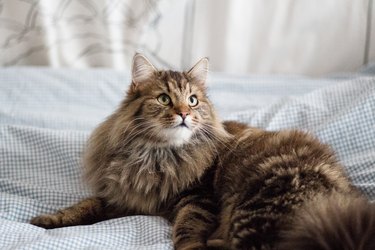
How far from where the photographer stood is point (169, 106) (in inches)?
61.4

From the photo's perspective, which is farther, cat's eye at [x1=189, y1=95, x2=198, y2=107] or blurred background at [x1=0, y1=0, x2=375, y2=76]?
blurred background at [x1=0, y1=0, x2=375, y2=76]

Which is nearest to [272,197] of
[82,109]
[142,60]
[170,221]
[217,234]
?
[217,234]

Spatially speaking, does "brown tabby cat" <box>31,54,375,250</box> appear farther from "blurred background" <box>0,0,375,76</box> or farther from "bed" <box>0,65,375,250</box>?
"blurred background" <box>0,0,375,76</box>

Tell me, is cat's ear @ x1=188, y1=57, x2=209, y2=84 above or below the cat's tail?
above

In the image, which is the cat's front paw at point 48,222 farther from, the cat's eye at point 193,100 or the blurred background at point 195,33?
the blurred background at point 195,33

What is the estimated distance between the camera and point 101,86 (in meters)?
2.55

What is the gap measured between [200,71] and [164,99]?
0.72ft

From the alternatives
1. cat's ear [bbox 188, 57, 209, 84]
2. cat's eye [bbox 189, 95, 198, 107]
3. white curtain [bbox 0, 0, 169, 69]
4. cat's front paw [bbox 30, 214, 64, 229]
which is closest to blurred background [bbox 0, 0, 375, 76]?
white curtain [bbox 0, 0, 169, 69]

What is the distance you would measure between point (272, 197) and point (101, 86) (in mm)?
1507

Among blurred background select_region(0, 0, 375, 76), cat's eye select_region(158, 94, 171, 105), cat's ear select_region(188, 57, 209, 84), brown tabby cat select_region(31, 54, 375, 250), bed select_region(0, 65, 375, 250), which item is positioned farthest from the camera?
blurred background select_region(0, 0, 375, 76)

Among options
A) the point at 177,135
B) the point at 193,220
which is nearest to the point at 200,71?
the point at 177,135

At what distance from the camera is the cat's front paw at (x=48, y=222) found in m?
1.57

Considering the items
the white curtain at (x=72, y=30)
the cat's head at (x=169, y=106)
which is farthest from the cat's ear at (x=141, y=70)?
the white curtain at (x=72, y=30)

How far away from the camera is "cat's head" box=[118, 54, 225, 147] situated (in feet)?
5.01
